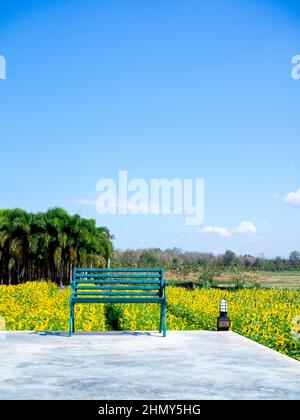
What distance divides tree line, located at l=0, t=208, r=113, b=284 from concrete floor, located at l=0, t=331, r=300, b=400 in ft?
95.2

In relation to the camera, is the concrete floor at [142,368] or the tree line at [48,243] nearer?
the concrete floor at [142,368]

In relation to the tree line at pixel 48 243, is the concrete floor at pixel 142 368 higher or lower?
lower

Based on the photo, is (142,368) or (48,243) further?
(48,243)

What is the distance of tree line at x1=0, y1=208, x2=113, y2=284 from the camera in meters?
36.7

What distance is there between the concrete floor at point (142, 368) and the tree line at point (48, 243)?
29.0m

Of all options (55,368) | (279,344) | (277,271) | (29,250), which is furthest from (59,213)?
(55,368)

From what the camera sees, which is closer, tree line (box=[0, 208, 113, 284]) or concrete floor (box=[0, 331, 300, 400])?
concrete floor (box=[0, 331, 300, 400])

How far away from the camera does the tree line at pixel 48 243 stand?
36688mm

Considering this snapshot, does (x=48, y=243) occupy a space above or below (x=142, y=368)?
above

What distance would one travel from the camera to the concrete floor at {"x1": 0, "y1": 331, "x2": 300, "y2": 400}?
4.50 metres

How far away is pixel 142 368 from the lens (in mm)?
5562

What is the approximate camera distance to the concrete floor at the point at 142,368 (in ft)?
14.8

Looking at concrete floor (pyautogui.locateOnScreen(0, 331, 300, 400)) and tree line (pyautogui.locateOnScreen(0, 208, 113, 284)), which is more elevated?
tree line (pyautogui.locateOnScreen(0, 208, 113, 284))

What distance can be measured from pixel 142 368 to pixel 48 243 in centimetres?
3169
